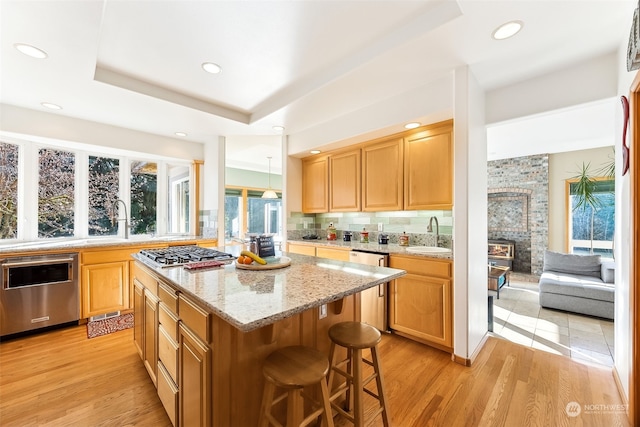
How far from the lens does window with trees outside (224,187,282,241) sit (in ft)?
22.3

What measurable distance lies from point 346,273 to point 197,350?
2.82ft

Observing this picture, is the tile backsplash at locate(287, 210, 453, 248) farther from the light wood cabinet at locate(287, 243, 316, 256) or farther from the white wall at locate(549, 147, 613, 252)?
the white wall at locate(549, 147, 613, 252)

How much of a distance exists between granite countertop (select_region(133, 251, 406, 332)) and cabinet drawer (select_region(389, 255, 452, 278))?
97 centimetres

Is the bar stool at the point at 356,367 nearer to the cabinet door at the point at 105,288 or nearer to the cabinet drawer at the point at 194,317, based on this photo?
the cabinet drawer at the point at 194,317

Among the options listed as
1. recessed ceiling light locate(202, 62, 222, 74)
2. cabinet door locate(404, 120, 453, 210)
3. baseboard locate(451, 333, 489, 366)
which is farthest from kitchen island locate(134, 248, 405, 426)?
recessed ceiling light locate(202, 62, 222, 74)

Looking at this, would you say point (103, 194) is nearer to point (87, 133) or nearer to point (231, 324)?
point (87, 133)

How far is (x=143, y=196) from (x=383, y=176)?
349 cm

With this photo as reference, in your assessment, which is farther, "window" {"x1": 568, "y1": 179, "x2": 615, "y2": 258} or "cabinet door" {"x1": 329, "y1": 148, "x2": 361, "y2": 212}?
"window" {"x1": 568, "y1": 179, "x2": 615, "y2": 258}

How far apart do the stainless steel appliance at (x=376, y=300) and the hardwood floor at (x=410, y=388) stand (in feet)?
0.95

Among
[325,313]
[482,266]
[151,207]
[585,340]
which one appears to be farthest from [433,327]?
[151,207]

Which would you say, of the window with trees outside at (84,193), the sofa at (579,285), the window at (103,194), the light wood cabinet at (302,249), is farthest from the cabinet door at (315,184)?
the sofa at (579,285)

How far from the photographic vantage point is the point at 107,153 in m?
3.66

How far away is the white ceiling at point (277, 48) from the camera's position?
1598 millimetres

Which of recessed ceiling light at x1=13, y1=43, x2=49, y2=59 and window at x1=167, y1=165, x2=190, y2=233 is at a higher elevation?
recessed ceiling light at x1=13, y1=43, x2=49, y2=59
